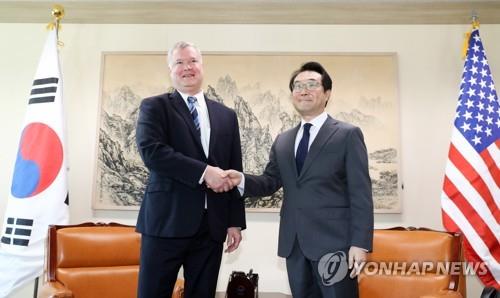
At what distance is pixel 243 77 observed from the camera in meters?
2.92

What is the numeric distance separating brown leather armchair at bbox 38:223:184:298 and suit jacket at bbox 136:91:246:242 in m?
0.77

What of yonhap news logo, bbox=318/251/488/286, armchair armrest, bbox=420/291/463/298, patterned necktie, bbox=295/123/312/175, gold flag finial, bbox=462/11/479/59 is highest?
gold flag finial, bbox=462/11/479/59

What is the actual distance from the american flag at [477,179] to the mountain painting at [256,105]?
15.6 inches

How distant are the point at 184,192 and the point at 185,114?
345 millimetres

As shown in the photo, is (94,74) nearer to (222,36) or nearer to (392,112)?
(222,36)

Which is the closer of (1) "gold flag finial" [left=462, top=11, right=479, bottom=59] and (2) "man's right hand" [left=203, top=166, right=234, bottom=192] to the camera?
(2) "man's right hand" [left=203, top=166, right=234, bottom=192]

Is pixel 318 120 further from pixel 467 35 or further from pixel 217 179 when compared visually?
pixel 467 35

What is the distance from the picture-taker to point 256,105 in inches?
114

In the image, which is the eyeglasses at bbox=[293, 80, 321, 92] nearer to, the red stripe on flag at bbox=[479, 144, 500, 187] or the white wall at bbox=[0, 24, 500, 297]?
the white wall at bbox=[0, 24, 500, 297]

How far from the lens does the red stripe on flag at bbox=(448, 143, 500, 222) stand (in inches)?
96.0

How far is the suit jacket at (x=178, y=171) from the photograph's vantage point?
1492 mm

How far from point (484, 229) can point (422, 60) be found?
135 cm

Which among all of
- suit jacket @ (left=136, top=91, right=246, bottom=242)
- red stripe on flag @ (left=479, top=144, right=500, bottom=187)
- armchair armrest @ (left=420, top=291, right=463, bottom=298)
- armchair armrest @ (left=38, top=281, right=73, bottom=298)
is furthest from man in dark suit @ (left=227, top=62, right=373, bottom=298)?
red stripe on flag @ (left=479, top=144, right=500, bottom=187)

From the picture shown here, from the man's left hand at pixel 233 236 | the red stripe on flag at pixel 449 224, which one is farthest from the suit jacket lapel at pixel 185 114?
the red stripe on flag at pixel 449 224
